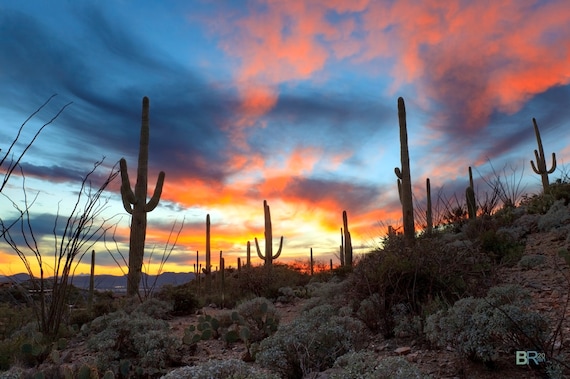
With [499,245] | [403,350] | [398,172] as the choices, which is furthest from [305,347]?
[398,172]

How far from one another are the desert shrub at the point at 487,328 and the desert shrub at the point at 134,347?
345 cm

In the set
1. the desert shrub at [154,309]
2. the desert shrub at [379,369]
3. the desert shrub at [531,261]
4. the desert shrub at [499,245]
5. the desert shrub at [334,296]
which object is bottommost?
the desert shrub at [379,369]

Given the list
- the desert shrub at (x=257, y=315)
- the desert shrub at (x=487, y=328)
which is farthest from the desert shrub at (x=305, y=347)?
the desert shrub at (x=257, y=315)

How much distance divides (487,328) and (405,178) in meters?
9.88

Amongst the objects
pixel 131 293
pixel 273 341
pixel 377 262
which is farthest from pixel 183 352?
pixel 131 293

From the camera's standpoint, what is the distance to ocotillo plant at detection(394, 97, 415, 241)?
13.3 metres

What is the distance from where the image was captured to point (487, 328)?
164 inches

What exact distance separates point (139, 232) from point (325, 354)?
29.6 ft

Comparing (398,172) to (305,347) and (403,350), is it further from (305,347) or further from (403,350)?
(305,347)

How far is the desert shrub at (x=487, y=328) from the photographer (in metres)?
4.09

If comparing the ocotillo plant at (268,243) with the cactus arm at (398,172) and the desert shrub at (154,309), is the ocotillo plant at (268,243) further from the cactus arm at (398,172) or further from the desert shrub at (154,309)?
the desert shrub at (154,309)

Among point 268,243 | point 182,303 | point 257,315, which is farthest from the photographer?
point 268,243

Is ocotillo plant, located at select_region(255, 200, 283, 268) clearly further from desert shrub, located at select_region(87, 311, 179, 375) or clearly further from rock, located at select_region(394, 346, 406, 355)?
rock, located at select_region(394, 346, 406, 355)

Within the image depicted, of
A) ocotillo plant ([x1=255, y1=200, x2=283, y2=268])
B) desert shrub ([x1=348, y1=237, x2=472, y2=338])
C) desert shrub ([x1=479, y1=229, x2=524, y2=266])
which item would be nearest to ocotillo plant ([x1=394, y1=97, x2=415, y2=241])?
desert shrub ([x1=479, y1=229, x2=524, y2=266])
